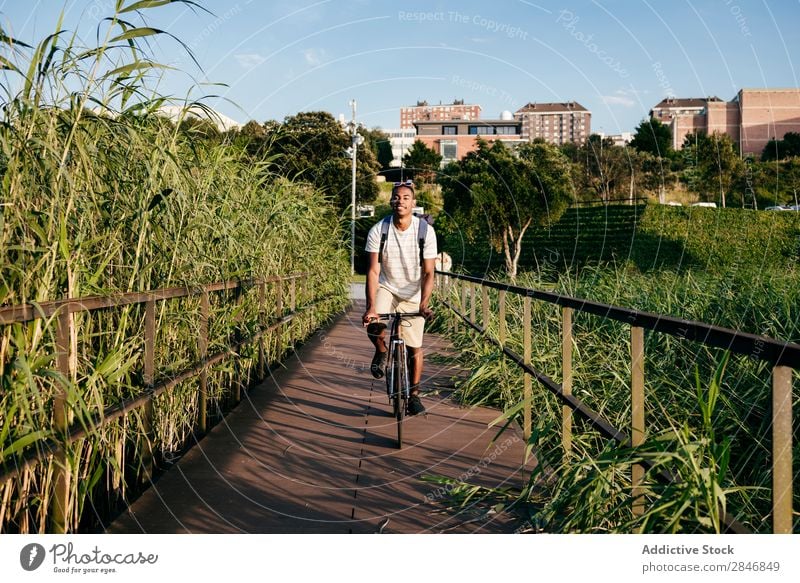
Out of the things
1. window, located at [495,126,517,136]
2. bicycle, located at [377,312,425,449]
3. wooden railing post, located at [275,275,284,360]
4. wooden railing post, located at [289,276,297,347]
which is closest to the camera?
bicycle, located at [377,312,425,449]

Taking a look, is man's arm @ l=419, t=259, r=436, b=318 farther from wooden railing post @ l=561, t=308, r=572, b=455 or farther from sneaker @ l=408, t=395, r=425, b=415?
wooden railing post @ l=561, t=308, r=572, b=455

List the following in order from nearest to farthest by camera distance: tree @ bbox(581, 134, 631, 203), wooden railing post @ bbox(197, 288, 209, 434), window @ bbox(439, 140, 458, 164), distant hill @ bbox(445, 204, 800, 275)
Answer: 1. wooden railing post @ bbox(197, 288, 209, 434)
2. distant hill @ bbox(445, 204, 800, 275)
3. tree @ bbox(581, 134, 631, 203)
4. window @ bbox(439, 140, 458, 164)

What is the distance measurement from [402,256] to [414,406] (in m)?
1.22

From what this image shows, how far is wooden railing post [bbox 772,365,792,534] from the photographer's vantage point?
7.56 feet

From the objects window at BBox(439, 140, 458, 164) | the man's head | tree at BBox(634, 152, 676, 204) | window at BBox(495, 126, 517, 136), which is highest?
window at BBox(495, 126, 517, 136)

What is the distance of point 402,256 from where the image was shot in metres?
6.66

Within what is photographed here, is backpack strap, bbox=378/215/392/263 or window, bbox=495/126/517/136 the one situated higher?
window, bbox=495/126/517/136

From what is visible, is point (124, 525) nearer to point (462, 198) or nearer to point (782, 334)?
point (782, 334)

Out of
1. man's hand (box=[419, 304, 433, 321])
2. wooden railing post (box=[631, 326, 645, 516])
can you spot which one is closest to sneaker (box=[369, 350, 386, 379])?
man's hand (box=[419, 304, 433, 321])

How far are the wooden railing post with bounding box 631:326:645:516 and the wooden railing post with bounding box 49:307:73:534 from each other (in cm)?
224

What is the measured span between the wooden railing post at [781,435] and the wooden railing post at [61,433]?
2.54m

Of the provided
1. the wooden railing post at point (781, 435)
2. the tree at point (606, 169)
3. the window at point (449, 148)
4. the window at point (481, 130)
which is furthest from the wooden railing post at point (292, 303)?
the window at point (481, 130)

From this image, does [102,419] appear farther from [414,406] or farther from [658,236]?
[658,236]
